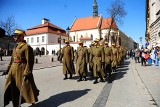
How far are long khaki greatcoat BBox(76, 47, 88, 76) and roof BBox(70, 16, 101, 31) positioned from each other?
73.0m

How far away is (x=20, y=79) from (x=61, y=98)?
180 centimetres

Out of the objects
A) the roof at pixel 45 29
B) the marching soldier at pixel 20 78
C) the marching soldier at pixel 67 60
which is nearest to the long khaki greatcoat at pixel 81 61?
the marching soldier at pixel 67 60

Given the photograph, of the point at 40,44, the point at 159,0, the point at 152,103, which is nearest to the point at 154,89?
the point at 152,103

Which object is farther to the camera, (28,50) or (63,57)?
(63,57)

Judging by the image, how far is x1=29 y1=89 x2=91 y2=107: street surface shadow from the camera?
21.5ft

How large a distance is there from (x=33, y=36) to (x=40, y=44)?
5.49 metres

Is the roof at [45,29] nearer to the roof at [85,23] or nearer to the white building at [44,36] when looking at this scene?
the white building at [44,36]

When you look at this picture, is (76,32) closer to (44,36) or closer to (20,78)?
(44,36)

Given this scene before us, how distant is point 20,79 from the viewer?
19.5 ft

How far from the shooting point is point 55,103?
261 inches

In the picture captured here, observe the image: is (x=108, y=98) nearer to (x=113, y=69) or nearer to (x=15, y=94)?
(x=15, y=94)

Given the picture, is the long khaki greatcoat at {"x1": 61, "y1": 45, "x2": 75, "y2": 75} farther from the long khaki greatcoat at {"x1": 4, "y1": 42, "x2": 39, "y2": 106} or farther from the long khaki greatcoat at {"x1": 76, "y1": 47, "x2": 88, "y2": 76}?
the long khaki greatcoat at {"x1": 4, "y1": 42, "x2": 39, "y2": 106}

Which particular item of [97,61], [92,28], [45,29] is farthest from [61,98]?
[92,28]

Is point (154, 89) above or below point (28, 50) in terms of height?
below
